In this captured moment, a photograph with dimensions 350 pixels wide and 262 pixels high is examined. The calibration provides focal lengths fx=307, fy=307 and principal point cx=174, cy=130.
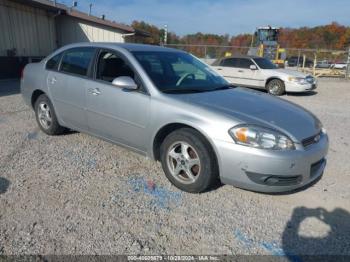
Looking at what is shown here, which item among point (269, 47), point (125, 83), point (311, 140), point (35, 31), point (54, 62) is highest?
point (35, 31)

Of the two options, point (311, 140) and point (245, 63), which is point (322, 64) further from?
point (311, 140)

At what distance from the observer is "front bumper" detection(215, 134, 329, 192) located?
9.57 ft

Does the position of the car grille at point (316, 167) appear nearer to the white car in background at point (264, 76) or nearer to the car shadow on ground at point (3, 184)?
the car shadow on ground at point (3, 184)

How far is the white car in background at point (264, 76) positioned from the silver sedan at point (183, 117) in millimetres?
7437

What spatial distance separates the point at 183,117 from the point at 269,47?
20.7 meters

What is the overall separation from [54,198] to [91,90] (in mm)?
1545

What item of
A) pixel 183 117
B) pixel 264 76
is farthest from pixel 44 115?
pixel 264 76

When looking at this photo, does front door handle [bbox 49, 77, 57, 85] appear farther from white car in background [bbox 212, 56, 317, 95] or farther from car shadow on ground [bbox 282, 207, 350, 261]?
white car in background [bbox 212, 56, 317, 95]

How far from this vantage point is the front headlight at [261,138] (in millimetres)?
2955

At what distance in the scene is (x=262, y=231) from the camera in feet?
9.16

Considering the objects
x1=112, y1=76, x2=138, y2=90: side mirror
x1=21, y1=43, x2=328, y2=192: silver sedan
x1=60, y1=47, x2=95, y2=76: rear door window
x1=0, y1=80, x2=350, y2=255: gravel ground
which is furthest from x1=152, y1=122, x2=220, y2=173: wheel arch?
x1=60, y1=47, x2=95, y2=76: rear door window

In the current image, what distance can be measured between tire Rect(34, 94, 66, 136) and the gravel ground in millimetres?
675

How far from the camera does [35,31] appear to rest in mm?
16094

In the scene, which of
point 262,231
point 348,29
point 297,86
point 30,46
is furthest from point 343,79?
point 348,29
